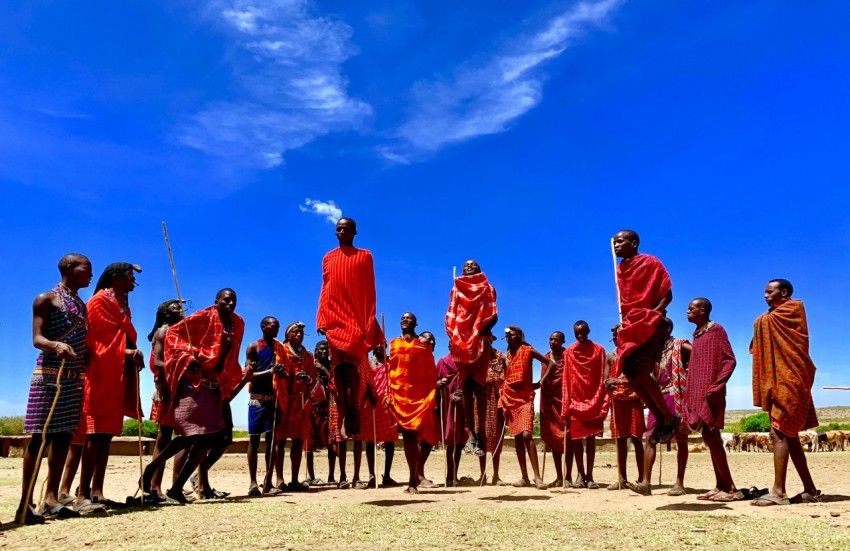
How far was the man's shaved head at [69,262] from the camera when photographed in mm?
7344

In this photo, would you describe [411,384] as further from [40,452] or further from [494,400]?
[40,452]

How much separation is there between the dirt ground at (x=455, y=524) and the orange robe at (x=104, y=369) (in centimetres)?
112

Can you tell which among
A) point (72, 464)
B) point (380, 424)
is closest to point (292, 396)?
point (380, 424)

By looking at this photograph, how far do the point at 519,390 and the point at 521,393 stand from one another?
0.06 meters

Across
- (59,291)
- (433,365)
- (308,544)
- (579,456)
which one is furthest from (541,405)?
(59,291)

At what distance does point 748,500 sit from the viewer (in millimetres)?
8664

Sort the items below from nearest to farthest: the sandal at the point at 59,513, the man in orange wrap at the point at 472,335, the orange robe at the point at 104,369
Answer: the sandal at the point at 59,513, the orange robe at the point at 104,369, the man in orange wrap at the point at 472,335

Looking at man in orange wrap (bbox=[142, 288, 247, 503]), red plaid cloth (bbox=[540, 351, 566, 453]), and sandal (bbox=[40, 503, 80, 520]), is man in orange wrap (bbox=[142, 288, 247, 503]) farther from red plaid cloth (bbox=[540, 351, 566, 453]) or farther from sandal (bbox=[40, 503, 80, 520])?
red plaid cloth (bbox=[540, 351, 566, 453])

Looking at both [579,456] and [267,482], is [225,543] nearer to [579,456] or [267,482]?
[267,482]

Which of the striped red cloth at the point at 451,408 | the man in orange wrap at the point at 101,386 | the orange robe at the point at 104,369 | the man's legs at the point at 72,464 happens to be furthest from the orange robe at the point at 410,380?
the man's legs at the point at 72,464

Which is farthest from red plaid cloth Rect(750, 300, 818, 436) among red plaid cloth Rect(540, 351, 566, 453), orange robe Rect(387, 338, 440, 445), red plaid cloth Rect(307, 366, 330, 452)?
red plaid cloth Rect(307, 366, 330, 452)

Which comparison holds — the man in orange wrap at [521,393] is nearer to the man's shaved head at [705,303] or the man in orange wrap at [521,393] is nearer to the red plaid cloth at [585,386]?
the red plaid cloth at [585,386]

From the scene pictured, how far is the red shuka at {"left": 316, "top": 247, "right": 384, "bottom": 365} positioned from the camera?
26.8 feet

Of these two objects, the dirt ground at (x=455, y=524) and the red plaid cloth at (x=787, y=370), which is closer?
the dirt ground at (x=455, y=524)
